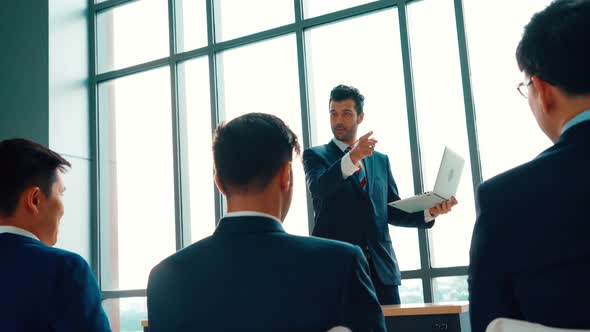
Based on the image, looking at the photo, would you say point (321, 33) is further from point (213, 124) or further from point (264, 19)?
point (213, 124)

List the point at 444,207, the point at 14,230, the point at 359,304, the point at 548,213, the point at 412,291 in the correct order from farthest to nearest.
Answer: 1. the point at 412,291
2. the point at 444,207
3. the point at 14,230
4. the point at 359,304
5. the point at 548,213

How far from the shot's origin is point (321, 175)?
121 inches

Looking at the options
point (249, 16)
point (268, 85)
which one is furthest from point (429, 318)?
point (249, 16)

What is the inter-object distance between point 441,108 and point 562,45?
10.5ft

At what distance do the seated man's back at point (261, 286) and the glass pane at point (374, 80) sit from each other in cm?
310

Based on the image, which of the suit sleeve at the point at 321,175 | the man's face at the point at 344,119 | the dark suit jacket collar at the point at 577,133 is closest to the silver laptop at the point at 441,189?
the suit sleeve at the point at 321,175

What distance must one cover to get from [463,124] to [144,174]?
2751mm

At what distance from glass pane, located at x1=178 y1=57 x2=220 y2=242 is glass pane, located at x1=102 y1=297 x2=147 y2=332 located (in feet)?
2.45

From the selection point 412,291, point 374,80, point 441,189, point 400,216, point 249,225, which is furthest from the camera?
point 374,80

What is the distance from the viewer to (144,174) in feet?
17.5

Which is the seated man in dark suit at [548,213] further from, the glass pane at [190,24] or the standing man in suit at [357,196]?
the glass pane at [190,24]

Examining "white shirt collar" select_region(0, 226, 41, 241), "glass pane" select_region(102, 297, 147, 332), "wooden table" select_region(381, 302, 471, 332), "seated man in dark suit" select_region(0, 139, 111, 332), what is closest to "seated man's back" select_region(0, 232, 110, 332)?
"seated man in dark suit" select_region(0, 139, 111, 332)

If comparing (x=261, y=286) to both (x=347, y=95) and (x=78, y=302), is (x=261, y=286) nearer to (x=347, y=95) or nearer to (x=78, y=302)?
(x=78, y=302)

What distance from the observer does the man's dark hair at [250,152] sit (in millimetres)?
1193
